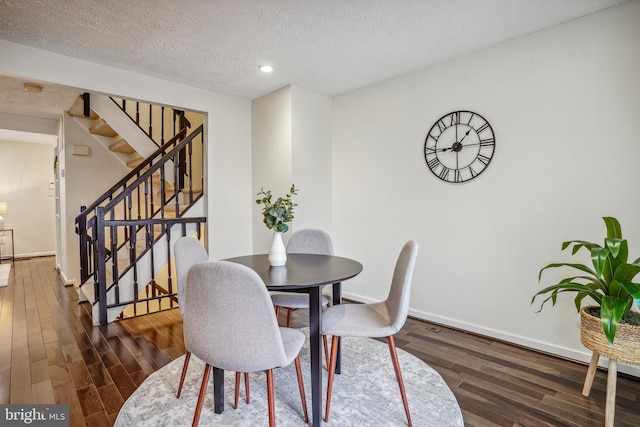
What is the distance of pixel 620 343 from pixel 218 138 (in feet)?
12.2

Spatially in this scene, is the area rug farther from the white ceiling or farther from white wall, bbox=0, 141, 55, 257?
the white ceiling

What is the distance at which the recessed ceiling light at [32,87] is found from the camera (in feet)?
11.9

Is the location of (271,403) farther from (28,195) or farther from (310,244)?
(28,195)

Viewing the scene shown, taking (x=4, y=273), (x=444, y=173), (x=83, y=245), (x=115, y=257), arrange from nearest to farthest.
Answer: (x=444, y=173) → (x=115, y=257) → (x=83, y=245) → (x=4, y=273)

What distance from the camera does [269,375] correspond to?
143cm

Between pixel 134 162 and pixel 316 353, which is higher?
pixel 134 162

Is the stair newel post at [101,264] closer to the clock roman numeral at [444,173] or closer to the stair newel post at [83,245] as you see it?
the stair newel post at [83,245]

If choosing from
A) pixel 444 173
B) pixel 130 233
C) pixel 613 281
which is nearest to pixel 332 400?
pixel 613 281

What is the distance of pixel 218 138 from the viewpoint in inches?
148

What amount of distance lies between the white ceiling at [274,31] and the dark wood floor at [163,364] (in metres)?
2.34

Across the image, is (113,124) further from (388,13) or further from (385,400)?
(385,400)

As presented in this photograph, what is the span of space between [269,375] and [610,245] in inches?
70.2

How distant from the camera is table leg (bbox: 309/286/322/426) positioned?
5.27 feet

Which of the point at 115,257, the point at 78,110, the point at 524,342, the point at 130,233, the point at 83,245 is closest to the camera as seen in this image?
the point at 524,342
